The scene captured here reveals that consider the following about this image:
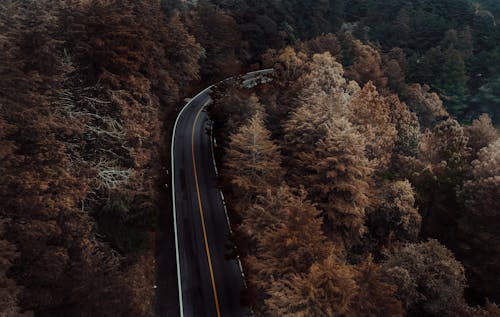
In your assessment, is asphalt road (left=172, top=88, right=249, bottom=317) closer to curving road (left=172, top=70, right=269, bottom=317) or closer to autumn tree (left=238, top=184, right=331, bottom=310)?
A: curving road (left=172, top=70, right=269, bottom=317)

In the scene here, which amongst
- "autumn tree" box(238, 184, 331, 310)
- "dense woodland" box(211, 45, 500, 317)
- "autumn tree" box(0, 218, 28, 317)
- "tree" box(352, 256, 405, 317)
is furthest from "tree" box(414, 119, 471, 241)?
"autumn tree" box(0, 218, 28, 317)

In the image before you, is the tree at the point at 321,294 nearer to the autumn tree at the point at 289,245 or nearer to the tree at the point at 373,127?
the autumn tree at the point at 289,245

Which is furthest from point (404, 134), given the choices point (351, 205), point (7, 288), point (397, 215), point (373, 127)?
point (7, 288)

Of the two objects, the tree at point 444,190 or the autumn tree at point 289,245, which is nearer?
the autumn tree at point 289,245

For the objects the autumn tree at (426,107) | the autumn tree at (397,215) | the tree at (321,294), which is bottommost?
the autumn tree at (426,107)

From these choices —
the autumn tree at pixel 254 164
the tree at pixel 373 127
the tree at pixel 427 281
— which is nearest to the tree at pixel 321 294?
the tree at pixel 427 281
